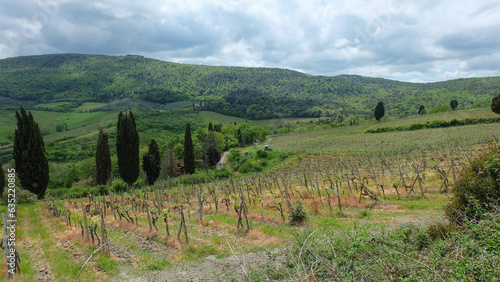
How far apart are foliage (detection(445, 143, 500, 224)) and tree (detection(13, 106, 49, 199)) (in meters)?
33.6

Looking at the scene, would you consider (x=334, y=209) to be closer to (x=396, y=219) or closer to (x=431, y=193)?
(x=396, y=219)

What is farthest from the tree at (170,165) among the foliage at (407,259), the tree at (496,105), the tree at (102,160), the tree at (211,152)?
the tree at (496,105)

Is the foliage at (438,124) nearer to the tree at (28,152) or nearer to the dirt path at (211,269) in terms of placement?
the tree at (28,152)

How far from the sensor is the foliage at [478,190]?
25.5 ft

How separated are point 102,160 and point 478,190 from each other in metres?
38.0

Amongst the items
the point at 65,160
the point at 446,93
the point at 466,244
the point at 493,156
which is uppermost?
the point at 446,93

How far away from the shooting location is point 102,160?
35.9 m

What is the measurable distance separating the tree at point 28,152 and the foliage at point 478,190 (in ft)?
110

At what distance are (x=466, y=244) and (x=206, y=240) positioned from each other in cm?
904

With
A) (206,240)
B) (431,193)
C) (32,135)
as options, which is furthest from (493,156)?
(32,135)

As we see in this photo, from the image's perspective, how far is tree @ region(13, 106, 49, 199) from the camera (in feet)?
89.5

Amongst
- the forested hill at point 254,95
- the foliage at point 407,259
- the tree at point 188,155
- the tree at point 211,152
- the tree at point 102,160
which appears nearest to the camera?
the foliage at point 407,259

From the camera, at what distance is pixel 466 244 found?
5379mm

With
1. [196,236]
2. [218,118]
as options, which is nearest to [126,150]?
[196,236]
